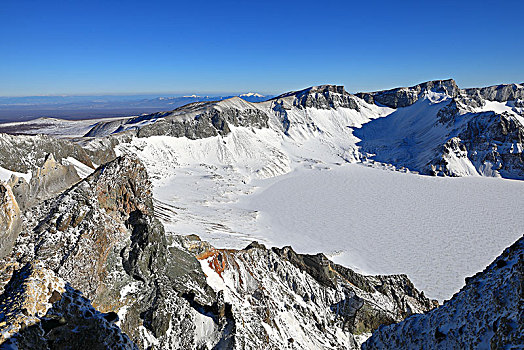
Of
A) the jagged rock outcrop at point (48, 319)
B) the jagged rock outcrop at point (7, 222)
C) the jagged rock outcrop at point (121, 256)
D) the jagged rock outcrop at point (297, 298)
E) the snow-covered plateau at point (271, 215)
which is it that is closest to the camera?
the jagged rock outcrop at point (48, 319)

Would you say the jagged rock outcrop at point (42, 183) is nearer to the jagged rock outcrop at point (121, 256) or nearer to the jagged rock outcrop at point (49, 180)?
the jagged rock outcrop at point (49, 180)

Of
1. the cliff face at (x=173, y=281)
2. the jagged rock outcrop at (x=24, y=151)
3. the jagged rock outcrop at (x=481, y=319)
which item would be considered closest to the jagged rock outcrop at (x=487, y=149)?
the cliff face at (x=173, y=281)

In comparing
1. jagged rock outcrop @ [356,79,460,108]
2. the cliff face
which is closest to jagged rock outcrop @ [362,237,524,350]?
the cliff face

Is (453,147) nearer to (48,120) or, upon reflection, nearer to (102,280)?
(102,280)

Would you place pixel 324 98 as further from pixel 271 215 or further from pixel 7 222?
pixel 7 222

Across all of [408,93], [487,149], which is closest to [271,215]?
[487,149]

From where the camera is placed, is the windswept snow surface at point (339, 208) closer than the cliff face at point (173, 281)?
No
